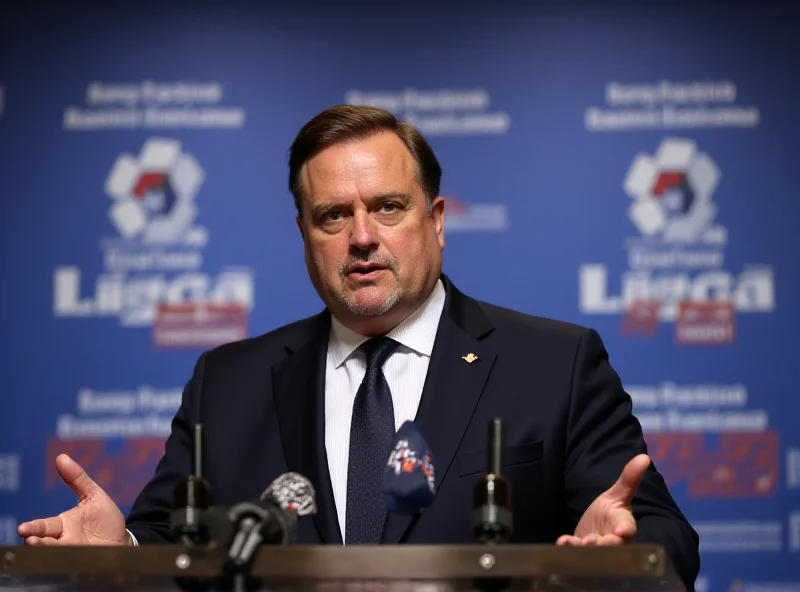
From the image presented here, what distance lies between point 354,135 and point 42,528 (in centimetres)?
121

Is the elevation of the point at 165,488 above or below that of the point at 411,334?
below

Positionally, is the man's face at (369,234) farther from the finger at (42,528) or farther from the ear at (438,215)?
the finger at (42,528)

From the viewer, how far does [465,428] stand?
105 inches

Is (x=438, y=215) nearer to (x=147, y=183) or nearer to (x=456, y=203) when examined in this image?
(x=456, y=203)

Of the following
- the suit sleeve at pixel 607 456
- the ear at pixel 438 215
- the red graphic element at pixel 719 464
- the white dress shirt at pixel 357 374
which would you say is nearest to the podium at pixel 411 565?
the suit sleeve at pixel 607 456

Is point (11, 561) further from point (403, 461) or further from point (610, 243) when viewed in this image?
point (610, 243)

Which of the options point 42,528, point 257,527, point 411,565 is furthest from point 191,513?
point 42,528

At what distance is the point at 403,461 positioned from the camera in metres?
1.89

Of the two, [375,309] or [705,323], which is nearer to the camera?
[375,309]

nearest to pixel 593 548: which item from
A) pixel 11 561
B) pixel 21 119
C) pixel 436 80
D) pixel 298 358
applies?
pixel 11 561

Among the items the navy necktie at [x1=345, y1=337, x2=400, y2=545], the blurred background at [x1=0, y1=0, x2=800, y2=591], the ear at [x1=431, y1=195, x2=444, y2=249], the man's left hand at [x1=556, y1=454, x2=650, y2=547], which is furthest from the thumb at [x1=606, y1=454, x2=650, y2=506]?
the blurred background at [x1=0, y1=0, x2=800, y2=591]

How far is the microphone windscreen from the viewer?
1.82 m

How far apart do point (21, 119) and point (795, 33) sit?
2943 mm

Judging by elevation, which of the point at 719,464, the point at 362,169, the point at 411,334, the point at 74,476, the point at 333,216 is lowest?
the point at 719,464
